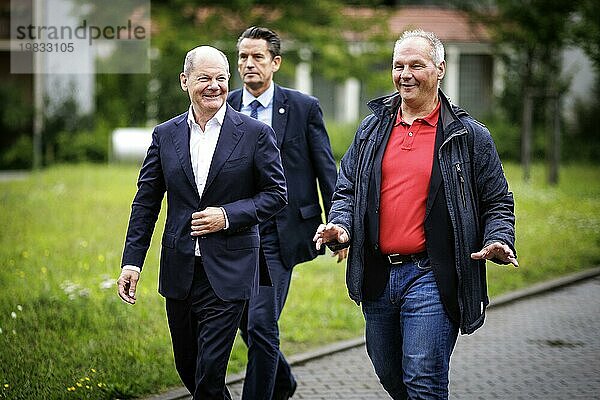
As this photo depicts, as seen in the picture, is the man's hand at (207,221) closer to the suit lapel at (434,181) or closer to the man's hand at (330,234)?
the man's hand at (330,234)

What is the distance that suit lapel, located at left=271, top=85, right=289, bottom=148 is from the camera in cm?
649

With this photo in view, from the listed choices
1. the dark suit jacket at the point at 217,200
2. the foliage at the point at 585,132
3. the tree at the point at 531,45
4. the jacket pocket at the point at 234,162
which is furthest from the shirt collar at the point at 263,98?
the foliage at the point at 585,132

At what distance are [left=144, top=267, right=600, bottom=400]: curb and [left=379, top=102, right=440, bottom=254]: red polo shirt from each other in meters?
2.45

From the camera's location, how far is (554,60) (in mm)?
25891

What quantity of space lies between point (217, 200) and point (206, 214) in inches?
6.2

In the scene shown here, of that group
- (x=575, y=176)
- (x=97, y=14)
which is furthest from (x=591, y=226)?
(x=97, y=14)

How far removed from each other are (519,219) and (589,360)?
8633 mm

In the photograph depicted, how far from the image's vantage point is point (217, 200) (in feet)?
17.1

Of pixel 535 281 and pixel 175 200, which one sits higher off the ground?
pixel 175 200

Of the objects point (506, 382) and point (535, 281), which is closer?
point (506, 382)

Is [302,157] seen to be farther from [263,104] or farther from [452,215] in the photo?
[452,215]

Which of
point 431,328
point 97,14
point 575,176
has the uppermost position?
point 97,14

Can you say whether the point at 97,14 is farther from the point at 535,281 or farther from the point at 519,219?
the point at 535,281

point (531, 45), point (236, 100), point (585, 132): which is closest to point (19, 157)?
point (531, 45)
